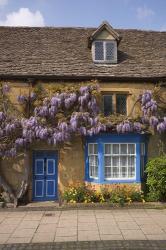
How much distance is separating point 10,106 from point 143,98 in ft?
19.9

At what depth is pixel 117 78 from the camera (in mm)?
16438

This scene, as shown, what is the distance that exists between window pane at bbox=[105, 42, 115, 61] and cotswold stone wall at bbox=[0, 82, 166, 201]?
1.90 m

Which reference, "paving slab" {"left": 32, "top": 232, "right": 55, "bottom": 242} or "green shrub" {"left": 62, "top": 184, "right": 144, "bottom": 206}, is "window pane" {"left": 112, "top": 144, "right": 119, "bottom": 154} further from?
"paving slab" {"left": 32, "top": 232, "right": 55, "bottom": 242}

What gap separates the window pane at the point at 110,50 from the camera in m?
17.8

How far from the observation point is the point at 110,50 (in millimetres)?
17953

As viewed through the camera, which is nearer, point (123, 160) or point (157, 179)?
point (157, 179)

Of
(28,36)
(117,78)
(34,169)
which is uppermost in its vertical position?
(28,36)

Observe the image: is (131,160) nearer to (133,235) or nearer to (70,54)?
(133,235)

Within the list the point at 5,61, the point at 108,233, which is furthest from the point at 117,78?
the point at 108,233

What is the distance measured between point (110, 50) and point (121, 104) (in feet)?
9.97

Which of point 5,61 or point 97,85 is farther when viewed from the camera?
point 5,61

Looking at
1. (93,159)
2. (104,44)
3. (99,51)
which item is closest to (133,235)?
(93,159)

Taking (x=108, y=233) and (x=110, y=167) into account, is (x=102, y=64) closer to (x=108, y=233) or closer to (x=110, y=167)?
(x=110, y=167)

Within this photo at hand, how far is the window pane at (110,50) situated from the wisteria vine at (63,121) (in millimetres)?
2606
